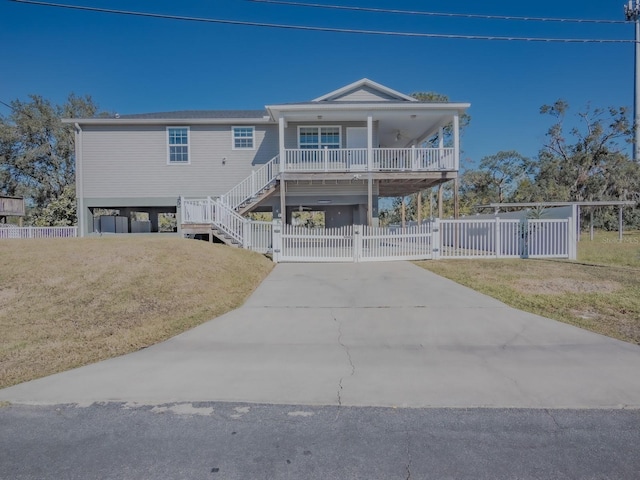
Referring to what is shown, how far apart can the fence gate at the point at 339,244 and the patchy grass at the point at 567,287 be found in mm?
1454

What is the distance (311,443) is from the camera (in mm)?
2924

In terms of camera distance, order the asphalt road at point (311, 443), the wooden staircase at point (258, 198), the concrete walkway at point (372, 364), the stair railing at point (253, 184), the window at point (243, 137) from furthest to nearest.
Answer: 1. the window at point (243, 137)
2. the stair railing at point (253, 184)
3. the wooden staircase at point (258, 198)
4. the concrete walkway at point (372, 364)
5. the asphalt road at point (311, 443)

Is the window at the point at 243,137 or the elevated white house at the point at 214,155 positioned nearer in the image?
the elevated white house at the point at 214,155

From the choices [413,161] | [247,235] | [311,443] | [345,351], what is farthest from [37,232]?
[311,443]

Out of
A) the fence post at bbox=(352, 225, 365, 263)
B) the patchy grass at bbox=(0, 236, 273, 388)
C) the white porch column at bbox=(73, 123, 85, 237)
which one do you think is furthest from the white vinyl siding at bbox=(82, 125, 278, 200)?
the patchy grass at bbox=(0, 236, 273, 388)

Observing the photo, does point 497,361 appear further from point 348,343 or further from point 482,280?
point 482,280

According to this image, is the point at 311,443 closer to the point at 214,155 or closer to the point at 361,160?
the point at 361,160

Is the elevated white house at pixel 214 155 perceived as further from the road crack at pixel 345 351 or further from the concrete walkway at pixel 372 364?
the road crack at pixel 345 351

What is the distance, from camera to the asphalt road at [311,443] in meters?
2.61

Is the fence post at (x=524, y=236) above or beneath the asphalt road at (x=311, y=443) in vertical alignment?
above

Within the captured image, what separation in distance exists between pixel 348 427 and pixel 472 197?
4178 cm

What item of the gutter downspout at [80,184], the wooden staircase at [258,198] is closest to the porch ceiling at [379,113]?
the wooden staircase at [258,198]

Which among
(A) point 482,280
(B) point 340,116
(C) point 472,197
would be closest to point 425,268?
(A) point 482,280

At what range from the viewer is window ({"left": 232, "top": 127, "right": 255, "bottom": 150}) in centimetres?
1908
